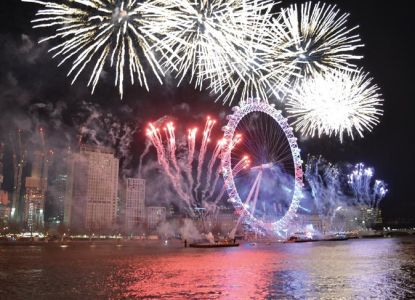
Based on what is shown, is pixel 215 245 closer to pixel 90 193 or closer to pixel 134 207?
pixel 134 207

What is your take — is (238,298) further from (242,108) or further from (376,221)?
(376,221)

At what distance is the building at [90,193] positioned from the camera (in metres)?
159

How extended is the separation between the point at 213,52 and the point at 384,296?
1242cm

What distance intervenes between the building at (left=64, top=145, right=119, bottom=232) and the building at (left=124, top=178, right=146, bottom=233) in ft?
18.9

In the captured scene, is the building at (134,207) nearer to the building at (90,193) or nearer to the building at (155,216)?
the building at (155,216)

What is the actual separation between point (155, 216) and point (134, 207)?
347 inches

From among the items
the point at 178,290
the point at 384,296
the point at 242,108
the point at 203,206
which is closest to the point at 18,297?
the point at 178,290

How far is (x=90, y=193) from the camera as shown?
6393 inches

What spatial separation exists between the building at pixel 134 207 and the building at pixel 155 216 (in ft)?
8.13

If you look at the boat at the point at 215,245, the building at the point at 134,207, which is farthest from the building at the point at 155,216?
the boat at the point at 215,245

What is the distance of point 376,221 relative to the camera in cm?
18688

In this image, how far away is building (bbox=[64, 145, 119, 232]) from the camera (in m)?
159

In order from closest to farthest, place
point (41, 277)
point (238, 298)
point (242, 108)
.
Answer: point (238, 298), point (41, 277), point (242, 108)

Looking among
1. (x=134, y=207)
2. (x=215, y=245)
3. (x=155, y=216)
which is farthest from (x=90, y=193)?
(x=215, y=245)
